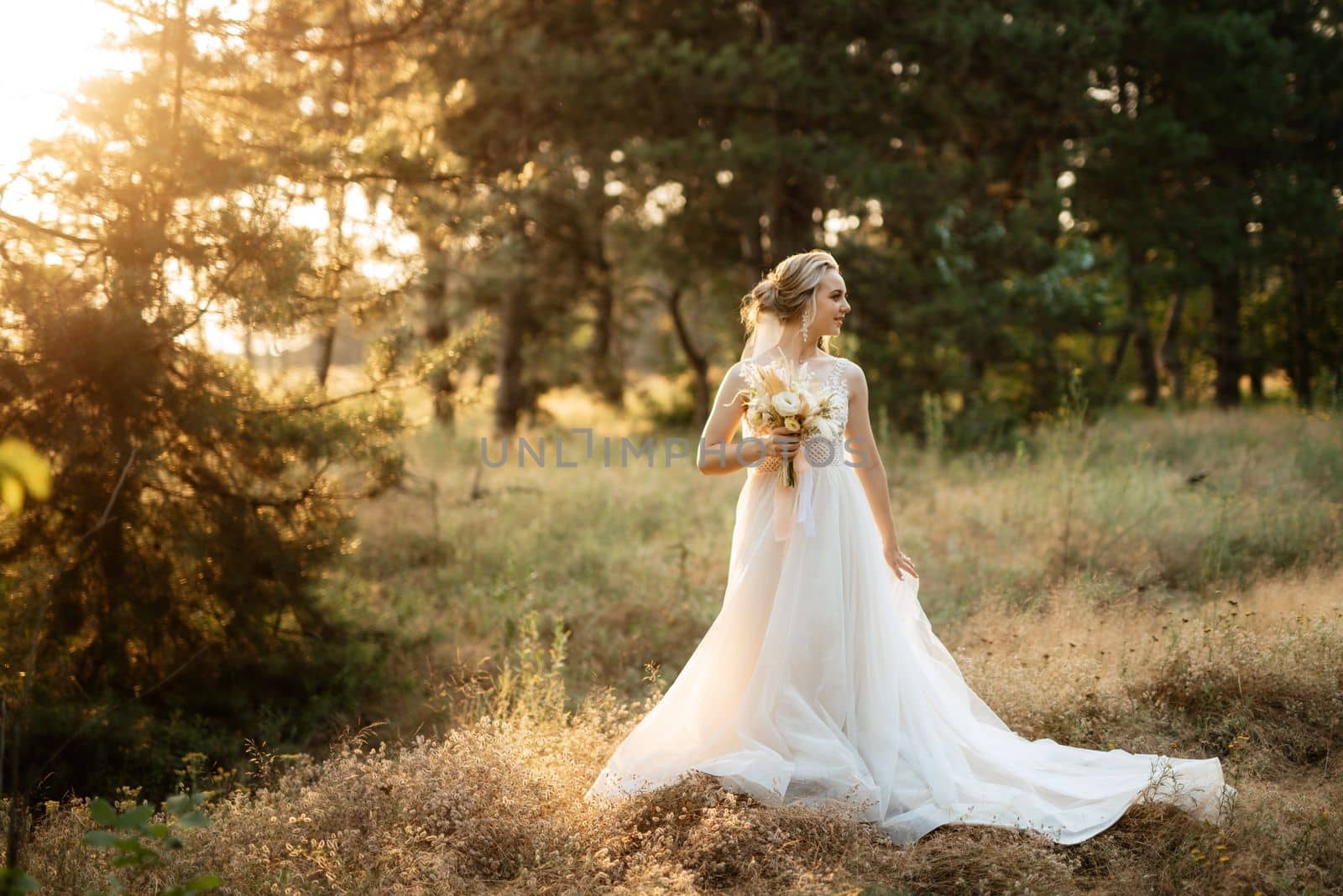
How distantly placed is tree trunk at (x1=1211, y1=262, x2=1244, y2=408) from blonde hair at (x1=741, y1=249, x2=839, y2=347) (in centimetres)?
1590

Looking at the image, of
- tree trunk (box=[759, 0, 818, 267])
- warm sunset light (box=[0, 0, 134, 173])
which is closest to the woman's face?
warm sunset light (box=[0, 0, 134, 173])

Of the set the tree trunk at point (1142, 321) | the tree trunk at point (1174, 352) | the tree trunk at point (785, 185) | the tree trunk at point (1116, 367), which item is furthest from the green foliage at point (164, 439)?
the tree trunk at point (1174, 352)

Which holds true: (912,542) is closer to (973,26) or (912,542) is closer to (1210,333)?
(973,26)

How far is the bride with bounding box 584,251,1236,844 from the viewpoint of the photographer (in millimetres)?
4086

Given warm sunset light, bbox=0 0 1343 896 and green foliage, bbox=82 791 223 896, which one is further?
warm sunset light, bbox=0 0 1343 896

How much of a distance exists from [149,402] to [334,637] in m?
2.08

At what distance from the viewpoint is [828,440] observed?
4.41 meters

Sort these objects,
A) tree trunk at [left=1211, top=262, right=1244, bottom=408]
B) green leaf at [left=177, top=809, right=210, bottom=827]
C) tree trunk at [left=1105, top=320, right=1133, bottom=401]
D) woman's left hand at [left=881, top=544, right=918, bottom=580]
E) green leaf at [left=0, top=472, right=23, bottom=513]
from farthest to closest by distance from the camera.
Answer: tree trunk at [left=1211, top=262, right=1244, bottom=408]
tree trunk at [left=1105, top=320, right=1133, bottom=401]
woman's left hand at [left=881, top=544, right=918, bottom=580]
green leaf at [left=177, top=809, right=210, bottom=827]
green leaf at [left=0, top=472, right=23, bottom=513]

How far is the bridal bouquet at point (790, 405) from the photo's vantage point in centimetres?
414

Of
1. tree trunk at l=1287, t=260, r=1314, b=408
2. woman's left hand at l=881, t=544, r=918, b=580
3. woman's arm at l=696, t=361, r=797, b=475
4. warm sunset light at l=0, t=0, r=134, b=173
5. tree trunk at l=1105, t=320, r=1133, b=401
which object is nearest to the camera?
woman's arm at l=696, t=361, r=797, b=475

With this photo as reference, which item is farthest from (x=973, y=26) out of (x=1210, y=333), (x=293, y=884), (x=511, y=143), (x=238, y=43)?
(x=1210, y=333)

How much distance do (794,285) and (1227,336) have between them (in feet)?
55.8

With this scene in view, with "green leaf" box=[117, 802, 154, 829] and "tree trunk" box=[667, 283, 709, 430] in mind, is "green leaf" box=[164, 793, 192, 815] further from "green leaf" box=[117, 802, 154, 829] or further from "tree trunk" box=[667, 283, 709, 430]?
"tree trunk" box=[667, 283, 709, 430]

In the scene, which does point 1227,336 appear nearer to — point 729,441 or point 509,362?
point 509,362
